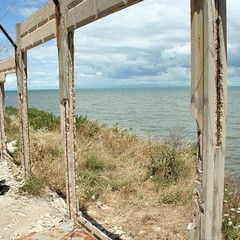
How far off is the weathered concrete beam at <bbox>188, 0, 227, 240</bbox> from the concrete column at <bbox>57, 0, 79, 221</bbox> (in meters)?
2.95

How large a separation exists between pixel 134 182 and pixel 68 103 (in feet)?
10.4

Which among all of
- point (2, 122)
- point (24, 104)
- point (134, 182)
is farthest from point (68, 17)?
point (2, 122)

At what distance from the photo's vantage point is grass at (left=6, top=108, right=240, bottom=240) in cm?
582

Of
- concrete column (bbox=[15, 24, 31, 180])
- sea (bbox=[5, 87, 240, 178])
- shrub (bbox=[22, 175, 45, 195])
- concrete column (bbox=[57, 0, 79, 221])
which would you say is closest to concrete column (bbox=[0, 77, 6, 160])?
concrete column (bbox=[15, 24, 31, 180])

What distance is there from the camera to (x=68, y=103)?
5375 millimetres

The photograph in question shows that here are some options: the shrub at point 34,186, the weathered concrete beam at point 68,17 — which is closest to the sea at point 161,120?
the weathered concrete beam at point 68,17

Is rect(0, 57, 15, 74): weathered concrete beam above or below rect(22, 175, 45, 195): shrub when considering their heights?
above

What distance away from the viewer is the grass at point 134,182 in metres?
5.82

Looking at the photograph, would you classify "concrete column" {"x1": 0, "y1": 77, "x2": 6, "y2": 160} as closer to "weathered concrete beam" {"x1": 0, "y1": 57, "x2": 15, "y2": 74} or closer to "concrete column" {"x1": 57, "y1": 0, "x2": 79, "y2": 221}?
"weathered concrete beam" {"x1": 0, "y1": 57, "x2": 15, "y2": 74}

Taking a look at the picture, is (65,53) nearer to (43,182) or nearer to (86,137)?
(43,182)

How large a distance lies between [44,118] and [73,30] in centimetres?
1230

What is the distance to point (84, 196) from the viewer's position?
23.0ft

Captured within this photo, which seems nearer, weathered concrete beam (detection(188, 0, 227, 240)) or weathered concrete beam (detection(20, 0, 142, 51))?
weathered concrete beam (detection(188, 0, 227, 240))

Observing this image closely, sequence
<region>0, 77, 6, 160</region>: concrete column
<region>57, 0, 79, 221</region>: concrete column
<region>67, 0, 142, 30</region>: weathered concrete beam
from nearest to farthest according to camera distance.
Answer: <region>67, 0, 142, 30</region>: weathered concrete beam
<region>57, 0, 79, 221</region>: concrete column
<region>0, 77, 6, 160</region>: concrete column
